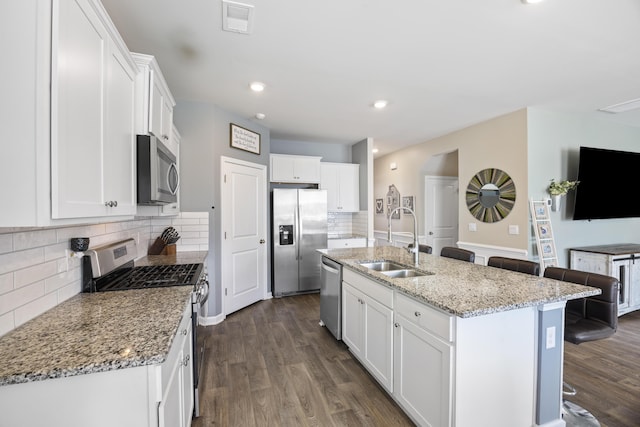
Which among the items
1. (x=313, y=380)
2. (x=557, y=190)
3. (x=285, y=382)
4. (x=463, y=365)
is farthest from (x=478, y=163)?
(x=285, y=382)

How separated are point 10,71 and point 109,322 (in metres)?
0.97

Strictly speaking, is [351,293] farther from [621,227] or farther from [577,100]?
[621,227]

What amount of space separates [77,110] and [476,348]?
A: 6.78 feet

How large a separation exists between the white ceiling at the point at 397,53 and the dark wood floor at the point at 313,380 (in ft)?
8.60

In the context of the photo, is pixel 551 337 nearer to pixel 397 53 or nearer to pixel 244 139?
pixel 397 53

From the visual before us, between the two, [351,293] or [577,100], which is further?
[577,100]

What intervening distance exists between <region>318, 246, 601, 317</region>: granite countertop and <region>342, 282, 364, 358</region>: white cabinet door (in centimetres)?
27

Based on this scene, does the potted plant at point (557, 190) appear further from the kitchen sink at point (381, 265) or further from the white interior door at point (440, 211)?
the kitchen sink at point (381, 265)

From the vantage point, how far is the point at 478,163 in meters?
4.12

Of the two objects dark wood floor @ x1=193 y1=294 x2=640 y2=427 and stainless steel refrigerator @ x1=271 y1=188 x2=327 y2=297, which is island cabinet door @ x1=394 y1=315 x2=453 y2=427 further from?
stainless steel refrigerator @ x1=271 y1=188 x2=327 y2=297

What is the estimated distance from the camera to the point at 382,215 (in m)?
6.59

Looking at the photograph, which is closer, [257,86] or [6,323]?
[6,323]

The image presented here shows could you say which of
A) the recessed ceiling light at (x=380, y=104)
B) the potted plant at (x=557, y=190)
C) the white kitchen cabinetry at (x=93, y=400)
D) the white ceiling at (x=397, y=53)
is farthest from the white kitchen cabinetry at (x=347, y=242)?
the white kitchen cabinetry at (x=93, y=400)

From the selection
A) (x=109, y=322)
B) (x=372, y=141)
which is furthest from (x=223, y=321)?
(x=372, y=141)
